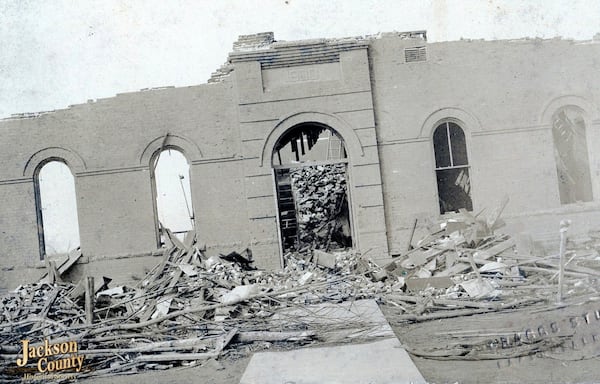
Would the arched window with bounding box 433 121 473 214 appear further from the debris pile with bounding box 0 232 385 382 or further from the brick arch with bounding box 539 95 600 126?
the debris pile with bounding box 0 232 385 382

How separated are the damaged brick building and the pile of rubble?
40.4 inches

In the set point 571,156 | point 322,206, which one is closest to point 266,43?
point 322,206

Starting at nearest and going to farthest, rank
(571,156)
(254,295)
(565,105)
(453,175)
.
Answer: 1. (254,295)
2. (565,105)
3. (571,156)
4. (453,175)

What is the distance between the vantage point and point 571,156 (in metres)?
14.4

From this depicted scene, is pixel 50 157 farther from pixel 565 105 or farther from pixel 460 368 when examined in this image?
pixel 565 105

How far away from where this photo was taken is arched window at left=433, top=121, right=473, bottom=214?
50.1ft

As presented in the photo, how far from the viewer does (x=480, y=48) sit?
13.5 m

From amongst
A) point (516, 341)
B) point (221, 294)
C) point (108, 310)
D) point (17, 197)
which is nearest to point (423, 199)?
point (221, 294)

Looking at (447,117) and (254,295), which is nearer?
(254,295)

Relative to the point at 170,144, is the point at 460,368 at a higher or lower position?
lower

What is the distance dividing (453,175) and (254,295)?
9.17 m

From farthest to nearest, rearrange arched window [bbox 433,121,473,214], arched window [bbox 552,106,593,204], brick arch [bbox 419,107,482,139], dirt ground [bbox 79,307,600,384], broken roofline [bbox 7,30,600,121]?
arched window [bbox 433,121,473,214] → arched window [bbox 552,106,593,204] → brick arch [bbox 419,107,482,139] → broken roofline [bbox 7,30,600,121] → dirt ground [bbox 79,307,600,384]

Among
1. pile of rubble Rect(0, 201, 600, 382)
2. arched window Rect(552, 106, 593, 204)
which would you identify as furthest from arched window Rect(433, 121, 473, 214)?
arched window Rect(552, 106, 593, 204)

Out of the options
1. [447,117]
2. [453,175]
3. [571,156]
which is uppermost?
[447,117]
